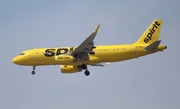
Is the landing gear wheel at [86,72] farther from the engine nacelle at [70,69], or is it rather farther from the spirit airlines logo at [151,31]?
the spirit airlines logo at [151,31]

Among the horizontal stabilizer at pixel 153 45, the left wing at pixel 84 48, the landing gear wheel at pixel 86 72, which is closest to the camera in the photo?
the horizontal stabilizer at pixel 153 45

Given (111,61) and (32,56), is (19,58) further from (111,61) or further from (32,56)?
(111,61)

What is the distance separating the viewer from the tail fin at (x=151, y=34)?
78750mm

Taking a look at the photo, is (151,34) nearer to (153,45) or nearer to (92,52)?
(153,45)

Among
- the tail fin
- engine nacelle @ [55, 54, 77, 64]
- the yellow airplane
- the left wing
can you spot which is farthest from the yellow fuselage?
the tail fin

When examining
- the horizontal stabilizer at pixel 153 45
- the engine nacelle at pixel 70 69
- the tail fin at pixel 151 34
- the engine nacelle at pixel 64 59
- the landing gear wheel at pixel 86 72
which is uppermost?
the tail fin at pixel 151 34

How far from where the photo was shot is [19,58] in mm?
81625

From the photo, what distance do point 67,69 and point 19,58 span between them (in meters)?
7.15

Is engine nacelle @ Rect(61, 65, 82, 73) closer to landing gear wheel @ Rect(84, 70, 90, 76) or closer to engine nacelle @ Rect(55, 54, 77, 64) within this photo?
landing gear wheel @ Rect(84, 70, 90, 76)

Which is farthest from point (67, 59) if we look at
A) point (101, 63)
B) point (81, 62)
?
point (101, 63)

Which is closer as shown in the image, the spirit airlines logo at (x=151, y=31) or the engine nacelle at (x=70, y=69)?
the spirit airlines logo at (x=151, y=31)

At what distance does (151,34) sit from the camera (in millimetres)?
79562

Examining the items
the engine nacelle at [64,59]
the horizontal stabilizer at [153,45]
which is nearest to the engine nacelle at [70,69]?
the engine nacelle at [64,59]

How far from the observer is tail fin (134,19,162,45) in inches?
3100
